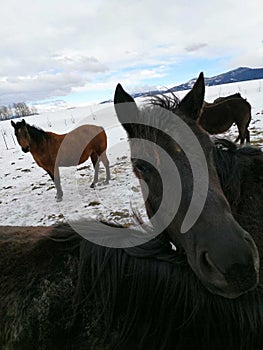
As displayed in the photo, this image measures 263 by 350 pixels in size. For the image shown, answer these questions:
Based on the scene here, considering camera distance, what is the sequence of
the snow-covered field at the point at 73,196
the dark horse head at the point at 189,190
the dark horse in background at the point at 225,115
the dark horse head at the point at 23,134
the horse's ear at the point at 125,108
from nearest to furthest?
the dark horse head at the point at 189,190 → the horse's ear at the point at 125,108 → the snow-covered field at the point at 73,196 → the dark horse head at the point at 23,134 → the dark horse in background at the point at 225,115

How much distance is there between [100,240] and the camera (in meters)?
1.51

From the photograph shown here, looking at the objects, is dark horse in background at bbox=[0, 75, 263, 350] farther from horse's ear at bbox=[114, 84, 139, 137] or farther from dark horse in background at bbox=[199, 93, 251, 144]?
dark horse in background at bbox=[199, 93, 251, 144]

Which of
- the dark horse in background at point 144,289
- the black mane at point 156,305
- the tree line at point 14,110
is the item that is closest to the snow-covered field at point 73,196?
the dark horse in background at point 144,289

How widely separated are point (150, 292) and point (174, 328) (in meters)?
0.18

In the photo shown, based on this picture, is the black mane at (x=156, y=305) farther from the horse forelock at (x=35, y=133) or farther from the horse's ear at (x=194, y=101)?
the horse forelock at (x=35, y=133)

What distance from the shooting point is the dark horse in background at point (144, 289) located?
1.20 m

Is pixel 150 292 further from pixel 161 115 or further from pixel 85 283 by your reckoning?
pixel 161 115

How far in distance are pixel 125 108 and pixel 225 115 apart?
7.57 metres

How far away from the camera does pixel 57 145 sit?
7.45 m

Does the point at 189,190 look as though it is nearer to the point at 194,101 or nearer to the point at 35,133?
the point at 194,101

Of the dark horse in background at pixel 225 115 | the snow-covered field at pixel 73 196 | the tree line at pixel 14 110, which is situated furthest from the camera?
the tree line at pixel 14 110

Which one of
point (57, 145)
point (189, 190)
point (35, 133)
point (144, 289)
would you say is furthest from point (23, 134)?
point (144, 289)

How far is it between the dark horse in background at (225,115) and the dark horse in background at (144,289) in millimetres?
7291

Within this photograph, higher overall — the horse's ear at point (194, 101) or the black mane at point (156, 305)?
the horse's ear at point (194, 101)
